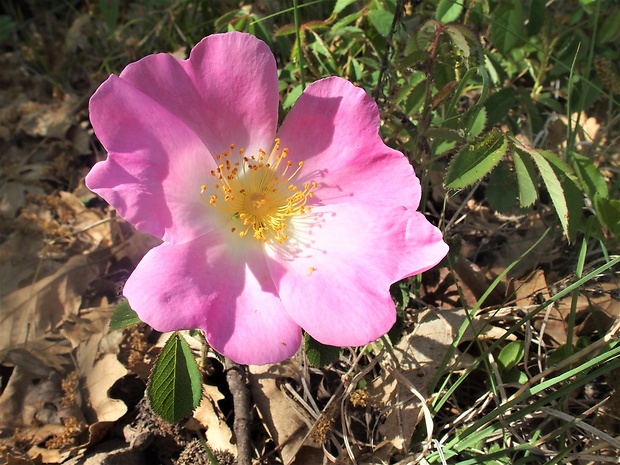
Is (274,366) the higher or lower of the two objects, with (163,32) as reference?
lower

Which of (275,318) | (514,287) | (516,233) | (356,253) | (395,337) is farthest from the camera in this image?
(516,233)

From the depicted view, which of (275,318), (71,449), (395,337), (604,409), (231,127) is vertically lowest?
(604,409)

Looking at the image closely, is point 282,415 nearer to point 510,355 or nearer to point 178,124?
point 510,355

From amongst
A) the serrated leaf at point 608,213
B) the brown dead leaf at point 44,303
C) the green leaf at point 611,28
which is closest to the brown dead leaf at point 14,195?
the brown dead leaf at point 44,303

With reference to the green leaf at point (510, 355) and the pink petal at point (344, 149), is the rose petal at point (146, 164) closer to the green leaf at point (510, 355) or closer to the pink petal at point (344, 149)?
the pink petal at point (344, 149)

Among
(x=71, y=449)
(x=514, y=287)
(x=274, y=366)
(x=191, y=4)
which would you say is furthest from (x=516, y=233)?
(x=191, y=4)

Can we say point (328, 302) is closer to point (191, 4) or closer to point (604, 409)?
point (604, 409)
